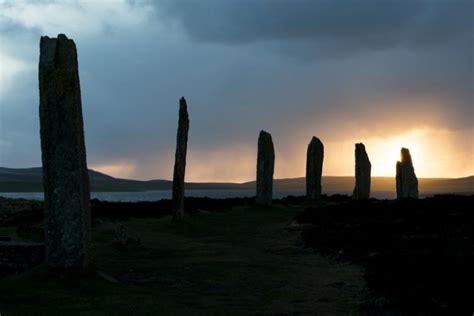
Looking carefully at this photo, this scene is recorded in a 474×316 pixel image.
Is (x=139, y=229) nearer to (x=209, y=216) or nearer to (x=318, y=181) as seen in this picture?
(x=209, y=216)

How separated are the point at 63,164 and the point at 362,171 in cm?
2936

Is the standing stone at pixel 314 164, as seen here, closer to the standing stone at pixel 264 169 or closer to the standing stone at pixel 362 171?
the standing stone at pixel 362 171

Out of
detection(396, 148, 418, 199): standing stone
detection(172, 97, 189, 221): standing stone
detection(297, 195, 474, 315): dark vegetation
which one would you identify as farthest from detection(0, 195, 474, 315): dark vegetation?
detection(396, 148, 418, 199): standing stone

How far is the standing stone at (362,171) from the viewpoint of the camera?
4034 cm

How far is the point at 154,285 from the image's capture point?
14.0 metres

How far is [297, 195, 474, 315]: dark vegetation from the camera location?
34.6ft

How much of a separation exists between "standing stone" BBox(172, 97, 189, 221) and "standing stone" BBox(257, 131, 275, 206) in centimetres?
879

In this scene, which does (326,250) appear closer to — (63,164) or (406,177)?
(63,164)

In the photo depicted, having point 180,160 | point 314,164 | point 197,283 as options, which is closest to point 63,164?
point 197,283

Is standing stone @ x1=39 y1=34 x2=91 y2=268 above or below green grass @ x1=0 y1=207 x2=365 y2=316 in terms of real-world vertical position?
above

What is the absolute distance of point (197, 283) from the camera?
14117 mm

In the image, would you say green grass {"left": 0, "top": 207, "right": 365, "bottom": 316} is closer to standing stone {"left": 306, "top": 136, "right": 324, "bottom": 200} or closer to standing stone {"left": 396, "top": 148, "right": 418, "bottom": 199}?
standing stone {"left": 396, "top": 148, "right": 418, "bottom": 199}

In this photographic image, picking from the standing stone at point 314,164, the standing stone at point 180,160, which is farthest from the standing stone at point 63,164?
the standing stone at point 314,164

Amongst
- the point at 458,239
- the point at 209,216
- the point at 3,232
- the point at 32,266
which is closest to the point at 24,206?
the point at 209,216
